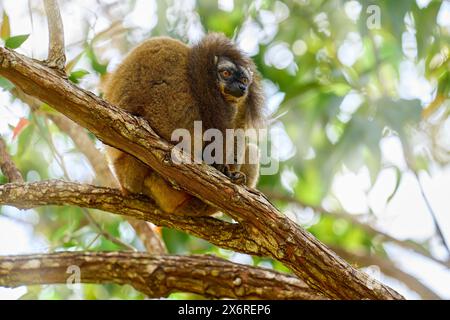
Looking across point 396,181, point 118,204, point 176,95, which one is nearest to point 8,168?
point 118,204

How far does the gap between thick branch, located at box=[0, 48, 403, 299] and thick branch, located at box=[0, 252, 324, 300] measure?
1.13m

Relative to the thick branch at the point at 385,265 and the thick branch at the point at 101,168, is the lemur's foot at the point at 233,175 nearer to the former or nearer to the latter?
the thick branch at the point at 101,168

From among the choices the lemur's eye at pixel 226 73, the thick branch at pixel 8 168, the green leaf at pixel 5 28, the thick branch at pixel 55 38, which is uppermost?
the green leaf at pixel 5 28

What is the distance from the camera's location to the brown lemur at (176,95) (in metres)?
5.93

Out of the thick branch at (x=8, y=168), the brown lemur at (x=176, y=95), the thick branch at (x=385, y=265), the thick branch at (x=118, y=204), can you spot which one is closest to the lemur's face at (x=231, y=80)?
the brown lemur at (x=176, y=95)

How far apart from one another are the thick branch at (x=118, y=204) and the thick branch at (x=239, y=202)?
0.37 metres

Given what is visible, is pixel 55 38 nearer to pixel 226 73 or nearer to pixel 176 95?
pixel 176 95

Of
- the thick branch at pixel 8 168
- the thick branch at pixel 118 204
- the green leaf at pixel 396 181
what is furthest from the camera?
the green leaf at pixel 396 181

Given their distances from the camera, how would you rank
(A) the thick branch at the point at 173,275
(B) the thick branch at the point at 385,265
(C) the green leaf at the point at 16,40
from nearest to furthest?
(C) the green leaf at the point at 16,40 < (A) the thick branch at the point at 173,275 < (B) the thick branch at the point at 385,265

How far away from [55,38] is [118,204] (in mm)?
1687

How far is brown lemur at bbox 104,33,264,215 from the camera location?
593 cm

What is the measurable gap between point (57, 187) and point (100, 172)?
2.34m

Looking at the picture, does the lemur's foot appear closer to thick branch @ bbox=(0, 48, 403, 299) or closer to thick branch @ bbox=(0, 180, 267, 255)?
thick branch @ bbox=(0, 48, 403, 299)

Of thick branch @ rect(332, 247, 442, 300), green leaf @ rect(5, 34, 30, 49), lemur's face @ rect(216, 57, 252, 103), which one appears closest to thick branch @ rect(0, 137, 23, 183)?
green leaf @ rect(5, 34, 30, 49)
